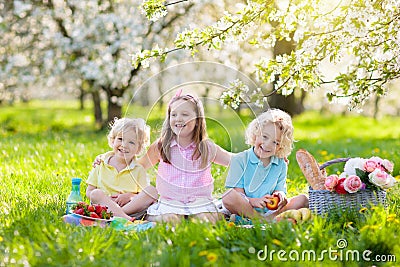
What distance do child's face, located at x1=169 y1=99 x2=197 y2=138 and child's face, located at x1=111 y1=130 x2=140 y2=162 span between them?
41cm

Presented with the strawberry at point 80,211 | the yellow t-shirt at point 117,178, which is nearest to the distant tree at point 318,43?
the yellow t-shirt at point 117,178

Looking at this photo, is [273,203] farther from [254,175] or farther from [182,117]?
[182,117]

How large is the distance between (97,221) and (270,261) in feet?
4.64

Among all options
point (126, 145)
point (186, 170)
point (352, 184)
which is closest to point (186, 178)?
point (186, 170)

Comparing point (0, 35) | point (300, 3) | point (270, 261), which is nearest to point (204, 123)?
point (300, 3)

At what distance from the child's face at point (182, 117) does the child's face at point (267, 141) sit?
1.65 ft

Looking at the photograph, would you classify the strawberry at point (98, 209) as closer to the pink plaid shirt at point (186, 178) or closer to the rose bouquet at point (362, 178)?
the pink plaid shirt at point (186, 178)

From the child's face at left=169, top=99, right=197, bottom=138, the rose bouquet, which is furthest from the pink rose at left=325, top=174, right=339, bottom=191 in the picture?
the child's face at left=169, top=99, right=197, bottom=138

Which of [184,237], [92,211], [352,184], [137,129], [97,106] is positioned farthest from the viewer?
[97,106]

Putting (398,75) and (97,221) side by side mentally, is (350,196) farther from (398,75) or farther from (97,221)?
(97,221)

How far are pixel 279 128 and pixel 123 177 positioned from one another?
1.24m

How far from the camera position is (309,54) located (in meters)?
4.34

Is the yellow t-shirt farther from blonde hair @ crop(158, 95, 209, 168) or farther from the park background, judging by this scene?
blonde hair @ crop(158, 95, 209, 168)

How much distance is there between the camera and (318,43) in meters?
4.38
